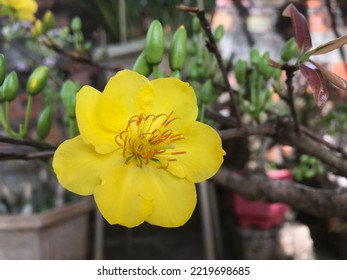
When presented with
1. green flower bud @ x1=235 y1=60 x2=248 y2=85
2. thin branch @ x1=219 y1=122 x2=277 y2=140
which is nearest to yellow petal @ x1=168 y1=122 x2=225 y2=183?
thin branch @ x1=219 y1=122 x2=277 y2=140

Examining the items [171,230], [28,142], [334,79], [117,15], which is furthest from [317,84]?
[171,230]

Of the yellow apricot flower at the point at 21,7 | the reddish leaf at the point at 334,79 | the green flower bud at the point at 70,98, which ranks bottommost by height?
the reddish leaf at the point at 334,79

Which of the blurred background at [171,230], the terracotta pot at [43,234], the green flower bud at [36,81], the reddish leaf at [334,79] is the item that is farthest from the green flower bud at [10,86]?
the terracotta pot at [43,234]

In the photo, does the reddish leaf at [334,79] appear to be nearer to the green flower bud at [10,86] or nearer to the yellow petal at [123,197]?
the yellow petal at [123,197]

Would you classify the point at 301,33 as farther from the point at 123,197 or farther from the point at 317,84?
the point at 123,197

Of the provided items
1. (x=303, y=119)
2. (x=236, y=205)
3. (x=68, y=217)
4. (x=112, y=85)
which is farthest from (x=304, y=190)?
(x=68, y=217)
